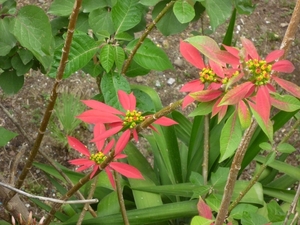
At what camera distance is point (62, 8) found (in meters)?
1.25

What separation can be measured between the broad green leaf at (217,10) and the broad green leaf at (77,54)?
0.98 ft

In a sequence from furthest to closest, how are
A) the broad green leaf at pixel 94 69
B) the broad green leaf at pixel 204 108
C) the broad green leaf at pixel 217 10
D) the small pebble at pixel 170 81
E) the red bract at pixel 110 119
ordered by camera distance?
the small pebble at pixel 170 81 < the broad green leaf at pixel 94 69 < the broad green leaf at pixel 217 10 < the red bract at pixel 110 119 < the broad green leaf at pixel 204 108

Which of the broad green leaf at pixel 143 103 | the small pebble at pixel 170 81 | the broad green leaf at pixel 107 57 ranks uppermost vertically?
the broad green leaf at pixel 107 57

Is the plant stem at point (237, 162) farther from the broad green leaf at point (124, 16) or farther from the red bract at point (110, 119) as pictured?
the broad green leaf at point (124, 16)

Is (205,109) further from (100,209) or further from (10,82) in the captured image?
(100,209)

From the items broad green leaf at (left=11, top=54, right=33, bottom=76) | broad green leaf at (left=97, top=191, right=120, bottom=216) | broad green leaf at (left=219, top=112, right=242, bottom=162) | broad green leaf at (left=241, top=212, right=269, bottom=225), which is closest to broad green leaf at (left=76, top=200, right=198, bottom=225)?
broad green leaf at (left=97, top=191, right=120, bottom=216)

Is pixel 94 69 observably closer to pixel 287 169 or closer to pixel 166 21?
pixel 166 21

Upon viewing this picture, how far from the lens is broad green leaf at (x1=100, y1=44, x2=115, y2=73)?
113 centimetres

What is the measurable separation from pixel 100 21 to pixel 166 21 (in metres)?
0.18

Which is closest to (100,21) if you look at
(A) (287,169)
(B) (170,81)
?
(A) (287,169)

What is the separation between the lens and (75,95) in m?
2.38

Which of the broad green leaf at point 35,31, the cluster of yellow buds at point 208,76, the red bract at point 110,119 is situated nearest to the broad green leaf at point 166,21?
the broad green leaf at point 35,31

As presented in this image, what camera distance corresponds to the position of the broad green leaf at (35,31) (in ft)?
3.42

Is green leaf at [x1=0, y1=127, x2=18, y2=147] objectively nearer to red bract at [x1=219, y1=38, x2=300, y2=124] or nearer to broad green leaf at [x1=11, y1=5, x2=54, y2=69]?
broad green leaf at [x1=11, y1=5, x2=54, y2=69]
